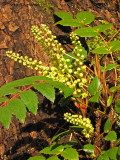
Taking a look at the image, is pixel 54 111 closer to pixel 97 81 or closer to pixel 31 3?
pixel 97 81

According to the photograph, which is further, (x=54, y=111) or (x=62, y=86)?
(x=54, y=111)

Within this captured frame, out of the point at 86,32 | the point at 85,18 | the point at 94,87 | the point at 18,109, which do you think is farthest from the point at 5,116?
the point at 85,18

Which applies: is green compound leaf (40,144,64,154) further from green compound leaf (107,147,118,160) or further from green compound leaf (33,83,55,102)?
green compound leaf (33,83,55,102)

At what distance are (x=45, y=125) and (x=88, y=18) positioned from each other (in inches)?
32.9

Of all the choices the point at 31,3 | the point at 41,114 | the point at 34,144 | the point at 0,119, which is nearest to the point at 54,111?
the point at 41,114

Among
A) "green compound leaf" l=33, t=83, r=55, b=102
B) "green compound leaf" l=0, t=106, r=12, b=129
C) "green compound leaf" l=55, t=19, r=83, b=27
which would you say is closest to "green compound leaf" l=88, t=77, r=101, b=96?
"green compound leaf" l=33, t=83, r=55, b=102

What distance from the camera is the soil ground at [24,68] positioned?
4.40ft

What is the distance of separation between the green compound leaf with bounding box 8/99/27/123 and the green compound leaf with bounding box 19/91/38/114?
0.02m

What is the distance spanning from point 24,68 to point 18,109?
610 mm

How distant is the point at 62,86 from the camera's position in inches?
40.8

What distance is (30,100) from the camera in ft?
3.11

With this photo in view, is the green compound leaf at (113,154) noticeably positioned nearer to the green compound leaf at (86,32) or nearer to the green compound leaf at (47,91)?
the green compound leaf at (47,91)

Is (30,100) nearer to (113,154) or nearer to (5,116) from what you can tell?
(5,116)

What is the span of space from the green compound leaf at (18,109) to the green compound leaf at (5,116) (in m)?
0.02
